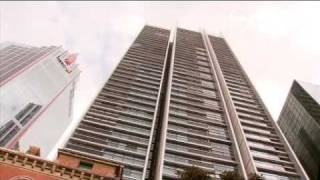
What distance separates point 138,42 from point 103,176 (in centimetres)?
9873

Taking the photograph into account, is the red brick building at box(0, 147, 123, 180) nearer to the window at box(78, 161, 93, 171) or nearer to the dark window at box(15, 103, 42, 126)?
the window at box(78, 161, 93, 171)

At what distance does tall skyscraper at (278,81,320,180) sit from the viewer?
74.4 meters

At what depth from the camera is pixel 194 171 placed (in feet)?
100.0

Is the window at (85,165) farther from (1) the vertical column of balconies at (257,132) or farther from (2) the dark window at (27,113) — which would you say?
(2) the dark window at (27,113)

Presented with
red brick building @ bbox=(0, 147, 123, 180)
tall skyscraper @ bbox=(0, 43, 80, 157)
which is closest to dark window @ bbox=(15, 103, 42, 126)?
tall skyscraper @ bbox=(0, 43, 80, 157)

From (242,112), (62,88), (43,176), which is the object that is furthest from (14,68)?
(43,176)

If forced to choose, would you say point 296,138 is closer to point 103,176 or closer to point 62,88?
point 103,176

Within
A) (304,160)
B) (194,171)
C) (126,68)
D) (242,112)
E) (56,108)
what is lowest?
(194,171)

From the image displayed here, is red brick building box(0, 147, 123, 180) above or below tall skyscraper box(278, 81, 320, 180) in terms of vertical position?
below

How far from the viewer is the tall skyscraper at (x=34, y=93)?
10756 cm

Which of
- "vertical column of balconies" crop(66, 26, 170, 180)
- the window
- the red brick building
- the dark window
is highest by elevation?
the dark window

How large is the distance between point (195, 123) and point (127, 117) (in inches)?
508

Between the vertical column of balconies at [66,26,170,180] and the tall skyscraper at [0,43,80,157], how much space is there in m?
28.2

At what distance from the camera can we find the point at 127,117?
269ft
